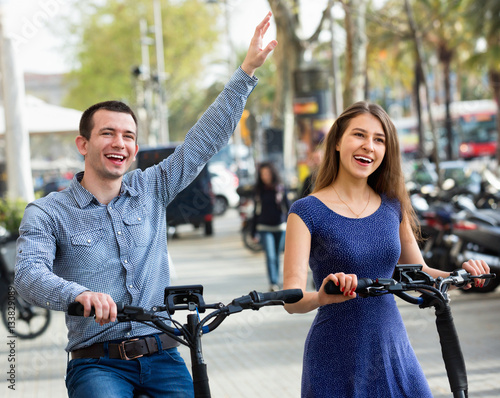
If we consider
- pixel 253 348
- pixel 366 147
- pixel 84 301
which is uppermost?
pixel 366 147

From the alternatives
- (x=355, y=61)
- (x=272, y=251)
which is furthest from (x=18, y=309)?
(x=355, y=61)

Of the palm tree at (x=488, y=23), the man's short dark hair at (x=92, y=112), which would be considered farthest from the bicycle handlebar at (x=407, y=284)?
the palm tree at (x=488, y=23)

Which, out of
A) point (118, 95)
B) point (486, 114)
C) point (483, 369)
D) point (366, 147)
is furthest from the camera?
point (118, 95)

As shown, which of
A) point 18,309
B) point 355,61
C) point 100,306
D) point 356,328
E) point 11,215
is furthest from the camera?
point 355,61

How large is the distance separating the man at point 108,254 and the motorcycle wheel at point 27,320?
5.21 meters

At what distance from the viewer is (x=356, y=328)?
2.80 metres

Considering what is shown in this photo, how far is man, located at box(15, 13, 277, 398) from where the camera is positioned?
8.68 ft

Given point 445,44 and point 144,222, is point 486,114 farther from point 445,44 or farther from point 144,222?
point 144,222

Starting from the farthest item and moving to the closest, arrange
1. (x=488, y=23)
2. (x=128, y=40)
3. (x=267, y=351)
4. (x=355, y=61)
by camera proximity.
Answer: (x=128, y=40)
(x=488, y=23)
(x=355, y=61)
(x=267, y=351)

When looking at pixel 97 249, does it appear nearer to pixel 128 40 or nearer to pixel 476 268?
pixel 476 268

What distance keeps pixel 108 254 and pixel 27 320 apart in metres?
5.50

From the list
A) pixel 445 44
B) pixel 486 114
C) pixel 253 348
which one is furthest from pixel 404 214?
pixel 486 114

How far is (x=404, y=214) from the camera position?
10.3 ft

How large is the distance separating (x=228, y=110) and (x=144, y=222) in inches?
22.1
